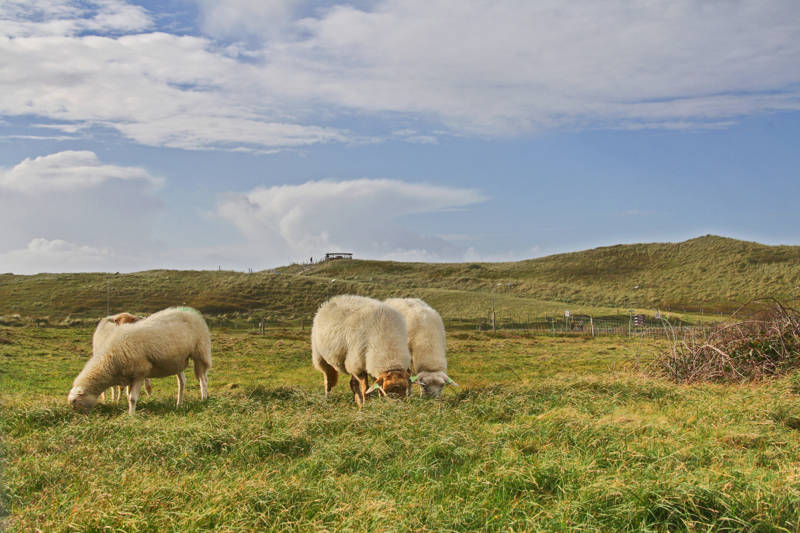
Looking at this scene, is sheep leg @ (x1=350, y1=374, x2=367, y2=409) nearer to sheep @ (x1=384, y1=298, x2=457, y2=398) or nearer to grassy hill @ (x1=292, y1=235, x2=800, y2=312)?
sheep @ (x1=384, y1=298, x2=457, y2=398)

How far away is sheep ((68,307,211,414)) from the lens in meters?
12.1

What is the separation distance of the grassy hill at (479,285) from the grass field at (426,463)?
4941cm

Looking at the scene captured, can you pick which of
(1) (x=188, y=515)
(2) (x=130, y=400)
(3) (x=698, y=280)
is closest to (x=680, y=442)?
(1) (x=188, y=515)

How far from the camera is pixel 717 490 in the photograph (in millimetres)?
5168

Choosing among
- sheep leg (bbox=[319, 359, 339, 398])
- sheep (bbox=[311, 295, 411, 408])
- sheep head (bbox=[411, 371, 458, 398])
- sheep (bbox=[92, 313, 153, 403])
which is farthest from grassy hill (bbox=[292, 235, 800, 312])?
sheep (bbox=[92, 313, 153, 403])

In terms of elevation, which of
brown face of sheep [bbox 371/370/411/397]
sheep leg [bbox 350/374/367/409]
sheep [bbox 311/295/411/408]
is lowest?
sheep leg [bbox 350/374/367/409]

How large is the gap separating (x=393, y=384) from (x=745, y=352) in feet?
30.5

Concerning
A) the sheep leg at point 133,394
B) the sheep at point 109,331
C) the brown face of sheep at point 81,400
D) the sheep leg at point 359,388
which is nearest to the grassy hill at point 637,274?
the sheep leg at point 359,388

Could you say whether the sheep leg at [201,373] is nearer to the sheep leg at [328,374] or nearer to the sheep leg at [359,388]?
the sheep leg at [328,374]

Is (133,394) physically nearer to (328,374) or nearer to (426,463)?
Result: (328,374)

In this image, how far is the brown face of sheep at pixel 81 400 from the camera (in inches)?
458

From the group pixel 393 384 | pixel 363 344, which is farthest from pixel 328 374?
pixel 393 384

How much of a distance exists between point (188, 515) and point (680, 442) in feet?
19.9

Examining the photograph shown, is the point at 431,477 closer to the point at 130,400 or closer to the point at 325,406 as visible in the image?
the point at 325,406
